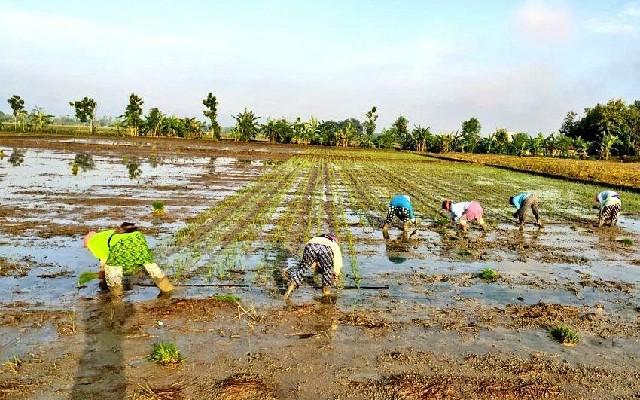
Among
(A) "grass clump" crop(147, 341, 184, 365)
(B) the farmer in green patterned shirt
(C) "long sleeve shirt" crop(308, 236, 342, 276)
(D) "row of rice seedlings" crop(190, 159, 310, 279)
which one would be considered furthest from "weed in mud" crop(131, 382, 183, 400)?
(D) "row of rice seedlings" crop(190, 159, 310, 279)

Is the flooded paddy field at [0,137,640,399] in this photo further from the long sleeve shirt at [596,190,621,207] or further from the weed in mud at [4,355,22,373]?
the long sleeve shirt at [596,190,621,207]

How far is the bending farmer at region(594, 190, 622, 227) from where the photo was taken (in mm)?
14241

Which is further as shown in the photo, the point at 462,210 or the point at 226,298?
the point at 462,210

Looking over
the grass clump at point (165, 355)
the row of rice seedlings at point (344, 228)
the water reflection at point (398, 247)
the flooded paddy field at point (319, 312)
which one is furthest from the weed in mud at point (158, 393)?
the water reflection at point (398, 247)

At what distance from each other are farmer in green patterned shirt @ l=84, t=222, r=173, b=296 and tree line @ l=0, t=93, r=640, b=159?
214ft

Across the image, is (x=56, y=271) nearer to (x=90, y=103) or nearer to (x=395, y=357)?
(x=395, y=357)

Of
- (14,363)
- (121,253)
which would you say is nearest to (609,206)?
(121,253)

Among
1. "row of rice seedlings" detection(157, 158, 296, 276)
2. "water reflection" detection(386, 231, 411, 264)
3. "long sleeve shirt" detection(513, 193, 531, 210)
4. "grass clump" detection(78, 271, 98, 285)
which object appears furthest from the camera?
"long sleeve shirt" detection(513, 193, 531, 210)

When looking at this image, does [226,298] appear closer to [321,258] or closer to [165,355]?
[321,258]

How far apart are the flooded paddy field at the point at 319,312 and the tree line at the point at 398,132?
57.8m

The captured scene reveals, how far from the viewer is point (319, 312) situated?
22.5ft

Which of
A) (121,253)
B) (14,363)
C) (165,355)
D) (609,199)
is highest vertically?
(609,199)

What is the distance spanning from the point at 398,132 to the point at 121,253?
7281 cm

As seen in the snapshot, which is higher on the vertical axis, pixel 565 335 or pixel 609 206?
pixel 609 206
